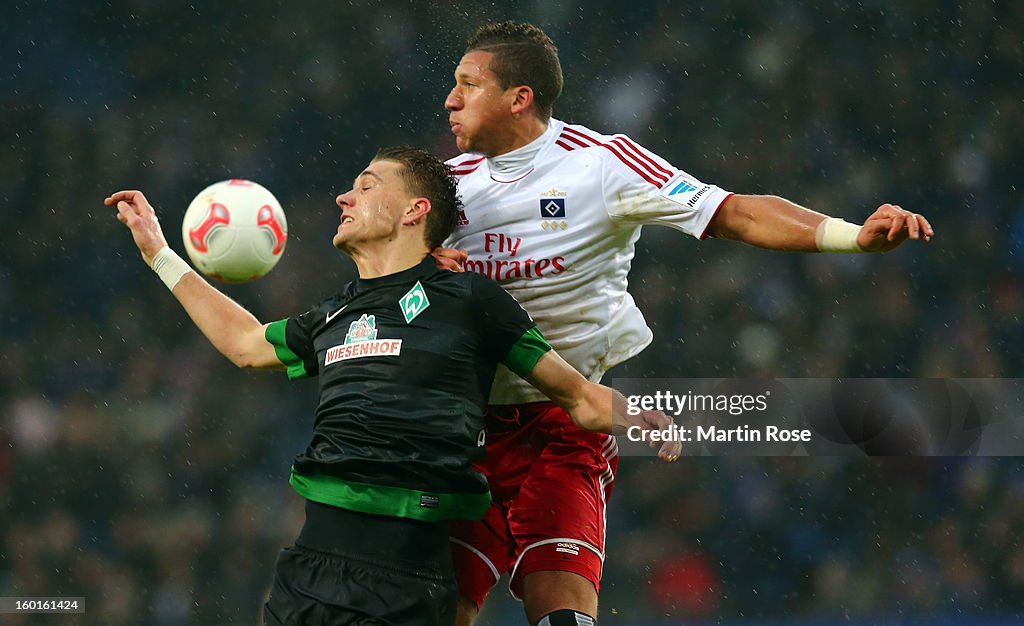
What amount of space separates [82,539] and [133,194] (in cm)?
469

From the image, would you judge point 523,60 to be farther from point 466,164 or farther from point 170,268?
point 170,268

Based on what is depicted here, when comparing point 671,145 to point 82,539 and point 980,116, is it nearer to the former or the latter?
point 980,116

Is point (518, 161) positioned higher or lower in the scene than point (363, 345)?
higher

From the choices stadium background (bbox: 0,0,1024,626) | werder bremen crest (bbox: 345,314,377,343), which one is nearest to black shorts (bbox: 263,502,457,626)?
werder bremen crest (bbox: 345,314,377,343)

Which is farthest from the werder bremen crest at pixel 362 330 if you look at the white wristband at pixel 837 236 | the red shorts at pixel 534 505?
the white wristband at pixel 837 236

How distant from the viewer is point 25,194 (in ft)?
29.7

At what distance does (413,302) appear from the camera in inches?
143

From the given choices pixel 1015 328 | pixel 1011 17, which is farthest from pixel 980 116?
pixel 1015 328

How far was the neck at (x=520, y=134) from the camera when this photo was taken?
422 cm

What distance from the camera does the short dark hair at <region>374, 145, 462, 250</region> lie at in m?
3.91

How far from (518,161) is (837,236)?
118 cm

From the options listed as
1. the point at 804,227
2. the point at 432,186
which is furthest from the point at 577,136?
the point at 804,227

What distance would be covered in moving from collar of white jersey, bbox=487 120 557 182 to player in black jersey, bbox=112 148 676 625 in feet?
1.36

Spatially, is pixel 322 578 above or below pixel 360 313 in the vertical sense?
below
